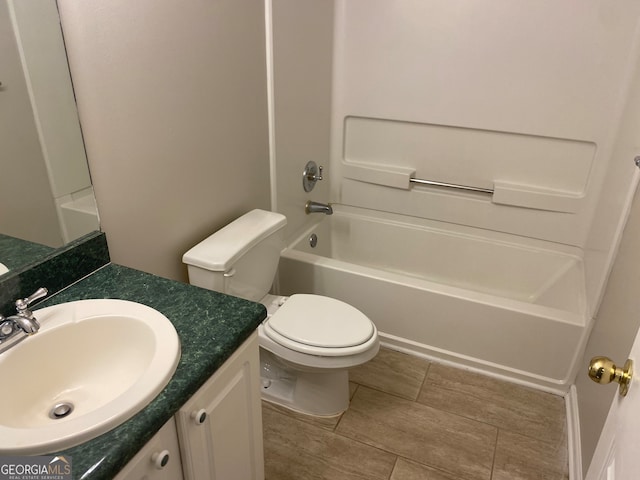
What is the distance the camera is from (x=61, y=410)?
1.06 meters

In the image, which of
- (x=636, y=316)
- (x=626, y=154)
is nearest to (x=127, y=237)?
(x=636, y=316)

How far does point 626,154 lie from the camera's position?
197 centimetres

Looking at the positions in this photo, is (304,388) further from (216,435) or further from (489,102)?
(489,102)

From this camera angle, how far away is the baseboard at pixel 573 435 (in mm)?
1742

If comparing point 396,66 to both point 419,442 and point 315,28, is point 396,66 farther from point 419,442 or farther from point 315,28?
point 419,442

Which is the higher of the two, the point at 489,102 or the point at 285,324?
the point at 489,102

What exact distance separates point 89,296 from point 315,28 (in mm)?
1712

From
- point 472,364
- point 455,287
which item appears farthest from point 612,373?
point 455,287

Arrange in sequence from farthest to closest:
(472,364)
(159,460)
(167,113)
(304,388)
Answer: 1. (472,364)
2. (304,388)
3. (167,113)
4. (159,460)

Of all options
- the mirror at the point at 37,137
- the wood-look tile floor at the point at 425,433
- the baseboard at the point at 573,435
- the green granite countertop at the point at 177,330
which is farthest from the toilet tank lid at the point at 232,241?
the baseboard at the point at 573,435

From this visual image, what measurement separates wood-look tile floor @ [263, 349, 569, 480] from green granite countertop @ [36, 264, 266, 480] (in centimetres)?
88

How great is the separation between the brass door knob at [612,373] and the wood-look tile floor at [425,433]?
112 centimetres

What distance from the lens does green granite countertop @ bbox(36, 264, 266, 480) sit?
Answer: 830mm

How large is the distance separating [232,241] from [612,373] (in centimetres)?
126
